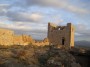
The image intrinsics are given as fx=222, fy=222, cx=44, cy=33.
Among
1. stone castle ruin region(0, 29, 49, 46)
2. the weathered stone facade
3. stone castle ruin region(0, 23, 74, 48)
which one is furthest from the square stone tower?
the weathered stone facade

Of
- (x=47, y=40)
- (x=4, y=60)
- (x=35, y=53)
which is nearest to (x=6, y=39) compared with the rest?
(x=35, y=53)

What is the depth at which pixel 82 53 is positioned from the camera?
103 ft

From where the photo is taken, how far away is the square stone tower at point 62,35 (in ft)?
148

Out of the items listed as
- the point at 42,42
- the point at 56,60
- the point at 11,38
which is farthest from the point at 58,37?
the point at 56,60

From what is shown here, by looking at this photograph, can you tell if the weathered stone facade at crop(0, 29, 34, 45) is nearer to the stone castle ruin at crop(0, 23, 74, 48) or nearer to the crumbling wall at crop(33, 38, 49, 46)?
the stone castle ruin at crop(0, 23, 74, 48)

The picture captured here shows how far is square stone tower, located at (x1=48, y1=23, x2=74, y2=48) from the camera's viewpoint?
45219mm

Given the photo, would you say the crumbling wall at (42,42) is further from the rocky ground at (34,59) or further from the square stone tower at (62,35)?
the rocky ground at (34,59)

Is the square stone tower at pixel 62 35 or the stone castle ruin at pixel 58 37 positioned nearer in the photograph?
the stone castle ruin at pixel 58 37

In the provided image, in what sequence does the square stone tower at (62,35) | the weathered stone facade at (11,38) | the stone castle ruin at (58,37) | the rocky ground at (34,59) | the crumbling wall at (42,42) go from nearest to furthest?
the rocky ground at (34,59)
the weathered stone facade at (11,38)
the crumbling wall at (42,42)
the stone castle ruin at (58,37)
the square stone tower at (62,35)

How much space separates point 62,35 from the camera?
150 ft

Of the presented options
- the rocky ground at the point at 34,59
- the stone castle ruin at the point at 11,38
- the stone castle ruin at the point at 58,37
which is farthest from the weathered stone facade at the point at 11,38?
the rocky ground at the point at 34,59

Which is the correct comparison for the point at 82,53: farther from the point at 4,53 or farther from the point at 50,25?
the point at 50,25

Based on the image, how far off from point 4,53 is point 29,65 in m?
3.84

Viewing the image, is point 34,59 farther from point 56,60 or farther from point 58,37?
point 58,37
